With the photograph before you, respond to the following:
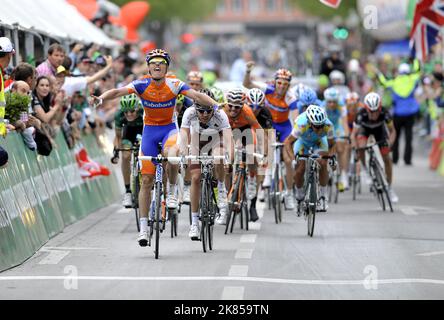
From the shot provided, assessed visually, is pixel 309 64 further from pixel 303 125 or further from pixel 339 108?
pixel 303 125

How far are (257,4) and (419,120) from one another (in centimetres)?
13984

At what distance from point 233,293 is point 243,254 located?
290 centimetres

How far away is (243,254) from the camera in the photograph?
13.6 m

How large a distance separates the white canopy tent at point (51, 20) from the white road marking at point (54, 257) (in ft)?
13.6

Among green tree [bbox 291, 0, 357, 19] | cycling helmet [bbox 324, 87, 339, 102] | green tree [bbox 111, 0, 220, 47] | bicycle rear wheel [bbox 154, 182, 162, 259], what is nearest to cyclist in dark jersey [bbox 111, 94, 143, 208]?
bicycle rear wheel [bbox 154, 182, 162, 259]

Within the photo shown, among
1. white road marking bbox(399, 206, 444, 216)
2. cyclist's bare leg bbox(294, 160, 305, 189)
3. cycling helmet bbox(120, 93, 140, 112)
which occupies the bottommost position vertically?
white road marking bbox(399, 206, 444, 216)

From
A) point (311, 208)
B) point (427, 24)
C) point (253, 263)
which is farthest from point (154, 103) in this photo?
point (427, 24)

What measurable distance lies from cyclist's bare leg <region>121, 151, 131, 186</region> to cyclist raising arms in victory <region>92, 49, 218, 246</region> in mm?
2976

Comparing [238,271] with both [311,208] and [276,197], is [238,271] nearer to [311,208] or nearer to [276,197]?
[311,208]

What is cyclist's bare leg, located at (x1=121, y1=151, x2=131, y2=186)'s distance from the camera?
17.1m

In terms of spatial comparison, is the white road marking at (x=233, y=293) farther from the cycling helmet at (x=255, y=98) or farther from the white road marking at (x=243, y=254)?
the cycling helmet at (x=255, y=98)

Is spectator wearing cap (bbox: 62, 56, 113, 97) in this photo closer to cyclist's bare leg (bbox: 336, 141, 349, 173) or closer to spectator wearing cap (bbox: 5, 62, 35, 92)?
spectator wearing cap (bbox: 5, 62, 35, 92)

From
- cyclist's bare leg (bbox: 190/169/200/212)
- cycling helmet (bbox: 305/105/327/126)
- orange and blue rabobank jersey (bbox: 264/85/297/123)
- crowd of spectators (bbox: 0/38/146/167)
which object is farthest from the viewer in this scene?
orange and blue rabobank jersey (bbox: 264/85/297/123)
